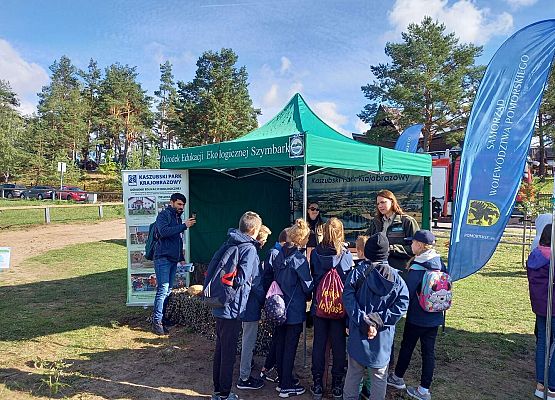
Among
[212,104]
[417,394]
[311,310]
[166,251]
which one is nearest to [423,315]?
[417,394]

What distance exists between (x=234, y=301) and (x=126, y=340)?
2.32 m

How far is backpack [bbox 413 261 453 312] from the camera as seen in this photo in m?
3.32

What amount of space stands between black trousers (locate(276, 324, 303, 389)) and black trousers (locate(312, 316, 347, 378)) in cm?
17

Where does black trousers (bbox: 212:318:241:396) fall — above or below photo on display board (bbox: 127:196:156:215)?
below

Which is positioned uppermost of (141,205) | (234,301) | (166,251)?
(141,205)

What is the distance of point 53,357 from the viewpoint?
4.39 meters

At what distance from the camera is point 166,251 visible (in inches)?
199

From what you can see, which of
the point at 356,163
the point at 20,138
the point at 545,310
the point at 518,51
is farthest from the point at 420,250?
the point at 20,138

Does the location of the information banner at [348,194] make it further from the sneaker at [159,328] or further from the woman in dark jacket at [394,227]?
the sneaker at [159,328]

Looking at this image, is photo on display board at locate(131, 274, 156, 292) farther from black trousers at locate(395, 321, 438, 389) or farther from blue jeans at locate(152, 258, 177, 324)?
black trousers at locate(395, 321, 438, 389)

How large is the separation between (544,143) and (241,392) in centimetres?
4054

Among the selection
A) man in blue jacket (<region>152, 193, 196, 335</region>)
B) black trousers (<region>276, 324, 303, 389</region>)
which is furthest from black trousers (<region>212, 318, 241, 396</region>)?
man in blue jacket (<region>152, 193, 196, 335</region>)

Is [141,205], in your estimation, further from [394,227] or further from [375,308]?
[375,308]

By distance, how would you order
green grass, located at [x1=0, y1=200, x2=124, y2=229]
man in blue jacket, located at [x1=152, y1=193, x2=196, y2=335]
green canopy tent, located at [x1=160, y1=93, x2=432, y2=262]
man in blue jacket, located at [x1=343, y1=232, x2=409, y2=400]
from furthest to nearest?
1. green grass, located at [x1=0, y1=200, x2=124, y2=229]
2. man in blue jacket, located at [x1=152, y1=193, x2=196, y2=335]
3. green canopy tent, located at [x1=160, y1=93, x2=432, y2=262]
4. man in blue jacket, located at [x1=343, y1=232, x2=409, y2=400]
